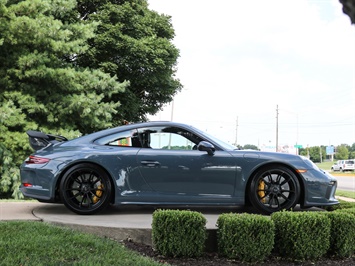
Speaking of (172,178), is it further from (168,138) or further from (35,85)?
(35,85)

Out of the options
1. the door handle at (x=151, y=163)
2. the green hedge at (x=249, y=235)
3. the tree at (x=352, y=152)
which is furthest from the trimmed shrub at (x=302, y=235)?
the tree at (x=352, y=152)

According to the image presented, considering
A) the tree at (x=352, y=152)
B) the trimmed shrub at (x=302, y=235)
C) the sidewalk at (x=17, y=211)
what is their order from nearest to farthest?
the trimmed shrub at (x=302, y=235)
the sidewalk at (x=17, y=211)
the tree at (x=352, y=152)

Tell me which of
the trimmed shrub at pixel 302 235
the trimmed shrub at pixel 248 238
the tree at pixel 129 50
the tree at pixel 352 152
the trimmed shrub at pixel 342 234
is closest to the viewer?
the trimmed shrub at pixel 248 238

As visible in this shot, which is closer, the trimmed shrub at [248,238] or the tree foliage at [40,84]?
the trimmed shrub at [248,238]

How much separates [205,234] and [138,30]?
61.2 feet

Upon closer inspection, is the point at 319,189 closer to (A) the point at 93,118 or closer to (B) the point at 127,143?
(B) the point at 127,143

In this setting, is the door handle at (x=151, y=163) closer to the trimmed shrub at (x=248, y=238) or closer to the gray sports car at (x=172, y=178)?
the gray sports car at (x=172, y=178)

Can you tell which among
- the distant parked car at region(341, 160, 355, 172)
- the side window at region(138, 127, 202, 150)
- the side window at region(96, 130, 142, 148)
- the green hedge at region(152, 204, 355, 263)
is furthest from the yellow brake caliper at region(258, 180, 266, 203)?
the distant parked car at region(341, 160, 355, 172)

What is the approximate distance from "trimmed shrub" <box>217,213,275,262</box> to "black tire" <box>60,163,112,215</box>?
68.8 inches

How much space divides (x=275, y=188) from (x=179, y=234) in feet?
5.74

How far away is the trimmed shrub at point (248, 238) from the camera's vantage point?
4.03 m

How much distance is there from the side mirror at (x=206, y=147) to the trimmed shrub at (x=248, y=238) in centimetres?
122

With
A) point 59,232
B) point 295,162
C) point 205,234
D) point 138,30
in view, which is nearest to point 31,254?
point 59,232

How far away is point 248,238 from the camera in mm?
4027
